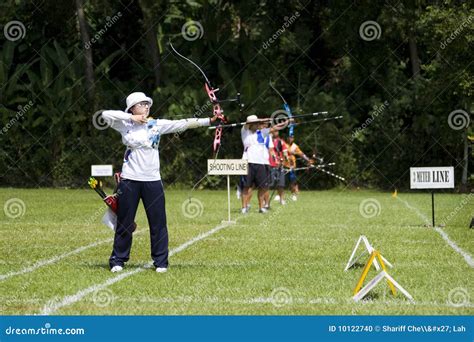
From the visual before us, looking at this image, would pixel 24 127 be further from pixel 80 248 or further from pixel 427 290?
pixel 427 290

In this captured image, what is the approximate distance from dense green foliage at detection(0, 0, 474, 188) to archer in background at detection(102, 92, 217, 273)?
2787 centimetres

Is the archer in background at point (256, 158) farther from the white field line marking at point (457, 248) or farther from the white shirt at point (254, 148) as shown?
the white field line marking at point (457, 248)

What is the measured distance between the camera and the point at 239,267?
41.2 ft

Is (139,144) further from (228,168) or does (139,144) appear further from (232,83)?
(232,83)

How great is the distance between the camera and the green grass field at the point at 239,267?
30.6ft

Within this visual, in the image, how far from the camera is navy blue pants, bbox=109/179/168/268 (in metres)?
12.3

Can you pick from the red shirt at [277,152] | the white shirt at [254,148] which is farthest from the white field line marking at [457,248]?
the red shirt at [277,152]

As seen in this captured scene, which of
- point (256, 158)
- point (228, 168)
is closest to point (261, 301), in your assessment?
point (228, 168)

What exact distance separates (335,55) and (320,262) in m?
33.3

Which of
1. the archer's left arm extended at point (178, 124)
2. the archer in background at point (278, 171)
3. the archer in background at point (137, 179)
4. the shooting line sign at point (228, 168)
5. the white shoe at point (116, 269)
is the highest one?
the archer's left arm extended at point (178, 124)

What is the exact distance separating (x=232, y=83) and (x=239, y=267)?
31155mm

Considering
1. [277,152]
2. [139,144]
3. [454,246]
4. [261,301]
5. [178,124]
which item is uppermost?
[178,124]

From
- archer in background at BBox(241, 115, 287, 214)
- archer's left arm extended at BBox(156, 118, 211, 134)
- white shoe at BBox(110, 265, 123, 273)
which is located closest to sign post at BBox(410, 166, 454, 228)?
archer in background at BBox(241, 115, 287, 214)

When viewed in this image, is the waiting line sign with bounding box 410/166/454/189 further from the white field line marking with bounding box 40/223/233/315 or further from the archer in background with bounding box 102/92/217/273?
the archer in background with bounding box 102/92/217/273
